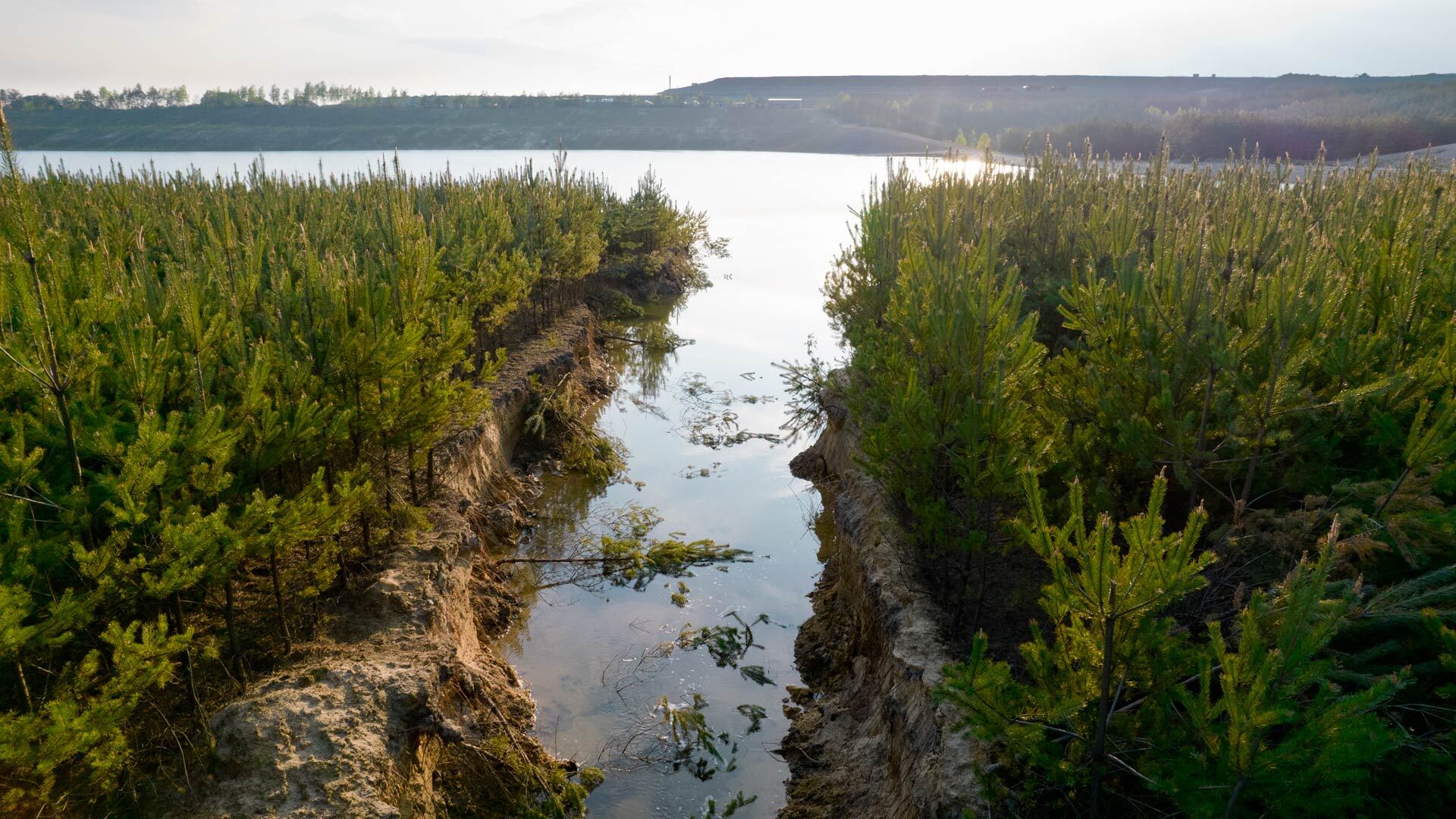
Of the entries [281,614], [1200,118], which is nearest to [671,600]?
[281,614]

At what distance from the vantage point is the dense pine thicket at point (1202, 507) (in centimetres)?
206

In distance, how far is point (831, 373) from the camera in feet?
25.8

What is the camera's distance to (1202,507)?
6.79 feet

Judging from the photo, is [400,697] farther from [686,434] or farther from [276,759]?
[686,434]

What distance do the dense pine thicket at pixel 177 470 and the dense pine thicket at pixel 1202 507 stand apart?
9.25ft

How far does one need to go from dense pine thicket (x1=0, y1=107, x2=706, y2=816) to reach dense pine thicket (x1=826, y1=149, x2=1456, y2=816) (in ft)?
9.25

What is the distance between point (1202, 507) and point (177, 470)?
3.56 meters

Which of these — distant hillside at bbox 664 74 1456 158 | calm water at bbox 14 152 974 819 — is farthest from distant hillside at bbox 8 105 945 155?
calm water at bbox 14 152 974 819

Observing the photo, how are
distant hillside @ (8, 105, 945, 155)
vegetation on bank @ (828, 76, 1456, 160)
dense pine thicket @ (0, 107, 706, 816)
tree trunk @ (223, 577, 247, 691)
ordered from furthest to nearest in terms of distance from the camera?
distant hillside @ (8, 105, 945, 155)
vegetation on bank @ (828, 76, 1456, 160)
tree trunk @ (223, 577, 247, 691)
dense pine thicket @ (0, 107, 706, 816)

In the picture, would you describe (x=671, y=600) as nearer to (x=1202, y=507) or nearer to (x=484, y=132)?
(x=1202, y=507)

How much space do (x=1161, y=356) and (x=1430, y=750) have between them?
2320 millimetres

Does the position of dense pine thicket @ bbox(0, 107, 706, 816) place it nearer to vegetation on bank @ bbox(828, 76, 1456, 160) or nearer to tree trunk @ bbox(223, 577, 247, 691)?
tree trunk @ bbox(223, 577, 247, 691)

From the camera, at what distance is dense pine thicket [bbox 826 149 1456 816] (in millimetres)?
2062

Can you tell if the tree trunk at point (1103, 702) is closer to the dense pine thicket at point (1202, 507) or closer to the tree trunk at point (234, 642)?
the dense pine thicket at point (1202, 507)
